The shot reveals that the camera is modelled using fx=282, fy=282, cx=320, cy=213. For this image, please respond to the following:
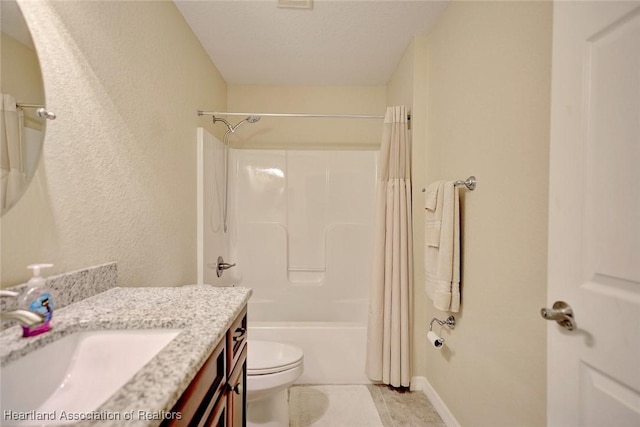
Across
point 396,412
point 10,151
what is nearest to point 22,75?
point 10,151

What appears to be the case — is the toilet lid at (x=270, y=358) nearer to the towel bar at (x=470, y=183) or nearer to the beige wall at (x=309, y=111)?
the towel bar at (x=470, y=183)

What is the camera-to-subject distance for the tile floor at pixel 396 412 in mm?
1610

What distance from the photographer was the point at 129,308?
2.72 ft

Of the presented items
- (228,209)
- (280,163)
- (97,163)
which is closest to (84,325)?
(97,163)

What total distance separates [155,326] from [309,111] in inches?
91.3

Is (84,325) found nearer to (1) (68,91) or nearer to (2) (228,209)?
(1) (68,91)

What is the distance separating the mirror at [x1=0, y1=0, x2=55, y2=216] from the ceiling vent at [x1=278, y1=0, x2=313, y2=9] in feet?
4.04

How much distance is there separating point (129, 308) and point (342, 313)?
2.09 m

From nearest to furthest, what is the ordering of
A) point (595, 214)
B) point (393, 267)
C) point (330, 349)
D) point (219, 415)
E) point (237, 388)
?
point (595, 214)
point (219, 415)
point (237, 388)
point (393, 267)
point (330, 349)

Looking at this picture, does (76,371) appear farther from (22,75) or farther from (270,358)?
(270,358)

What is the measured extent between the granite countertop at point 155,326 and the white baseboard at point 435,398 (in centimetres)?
137

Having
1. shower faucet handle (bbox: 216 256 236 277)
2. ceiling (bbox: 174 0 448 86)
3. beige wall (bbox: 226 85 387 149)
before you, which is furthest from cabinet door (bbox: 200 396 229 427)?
beige wall (bbox: 226 85 387 149)

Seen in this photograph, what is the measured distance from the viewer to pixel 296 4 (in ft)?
5.28

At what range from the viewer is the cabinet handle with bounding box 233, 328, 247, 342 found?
95 cm
